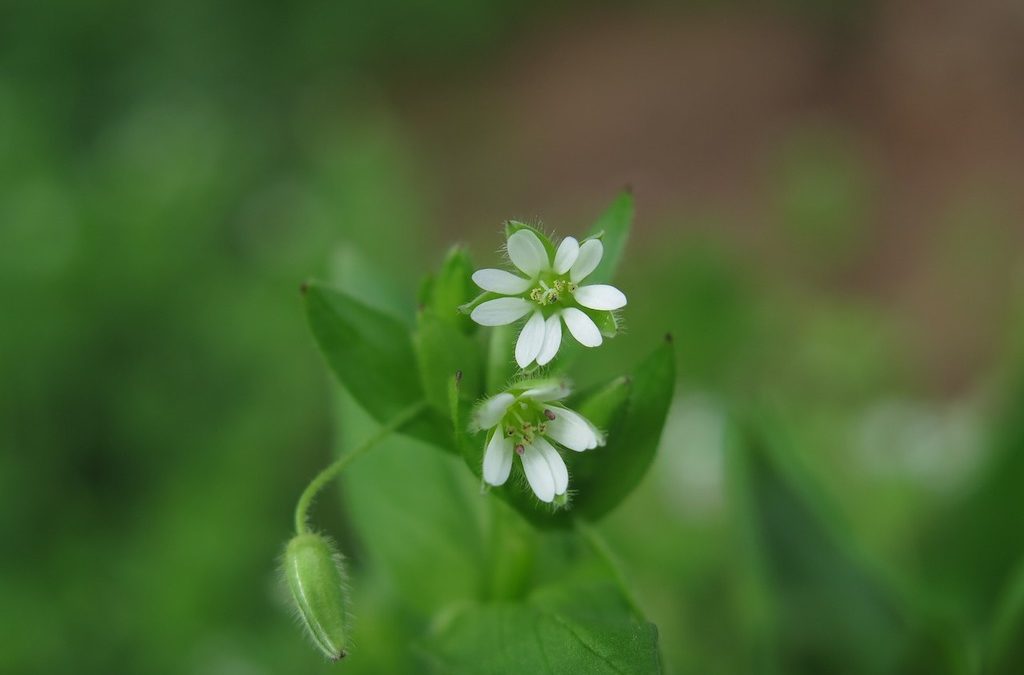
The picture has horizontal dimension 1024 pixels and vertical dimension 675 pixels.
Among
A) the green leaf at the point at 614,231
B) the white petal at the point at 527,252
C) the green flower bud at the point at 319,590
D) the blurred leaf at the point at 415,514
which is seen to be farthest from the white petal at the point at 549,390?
the blurred leaf at the point at 415,514

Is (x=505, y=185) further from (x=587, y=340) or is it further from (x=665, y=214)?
(x=587, y=340)

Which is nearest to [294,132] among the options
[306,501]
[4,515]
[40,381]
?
[40,381]

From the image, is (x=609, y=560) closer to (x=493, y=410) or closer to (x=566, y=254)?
(x=493, y=410)

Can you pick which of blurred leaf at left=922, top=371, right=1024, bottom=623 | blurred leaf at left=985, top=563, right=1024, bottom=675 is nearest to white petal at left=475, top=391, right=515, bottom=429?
blurred leaf at left=985, top=563, right=1024, bottom=675

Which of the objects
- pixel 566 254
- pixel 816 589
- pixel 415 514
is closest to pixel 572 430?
pixel 566 254

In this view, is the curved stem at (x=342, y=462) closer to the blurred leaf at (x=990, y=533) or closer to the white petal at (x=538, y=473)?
the white petal at (x=538, y=473)
